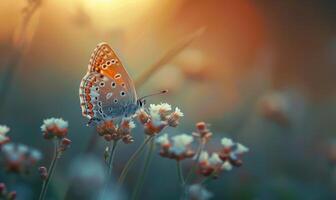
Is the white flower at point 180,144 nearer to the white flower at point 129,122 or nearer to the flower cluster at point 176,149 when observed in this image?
the flower cluster at point 176,149

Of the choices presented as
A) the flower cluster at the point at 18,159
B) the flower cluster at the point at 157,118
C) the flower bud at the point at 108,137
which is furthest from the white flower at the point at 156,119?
the flower cluster at the point at 18,159

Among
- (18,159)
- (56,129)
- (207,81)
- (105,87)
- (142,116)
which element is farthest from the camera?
(207,81)

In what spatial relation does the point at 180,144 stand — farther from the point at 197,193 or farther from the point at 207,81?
the point at 207,81

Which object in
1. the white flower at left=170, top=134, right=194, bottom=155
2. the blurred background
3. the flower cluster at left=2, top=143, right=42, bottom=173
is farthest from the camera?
the blurred background

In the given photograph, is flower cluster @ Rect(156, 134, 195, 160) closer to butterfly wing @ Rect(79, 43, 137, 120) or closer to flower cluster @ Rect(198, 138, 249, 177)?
flower cluster @ Rect(198, 138, 249, 177)

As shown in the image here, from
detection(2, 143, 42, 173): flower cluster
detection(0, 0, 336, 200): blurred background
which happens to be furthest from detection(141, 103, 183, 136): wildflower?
detection(0, 0, 336, 200): blurred background

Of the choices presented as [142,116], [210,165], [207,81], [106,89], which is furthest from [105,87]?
[207,81]

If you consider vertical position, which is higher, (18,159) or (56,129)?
(56,129)
